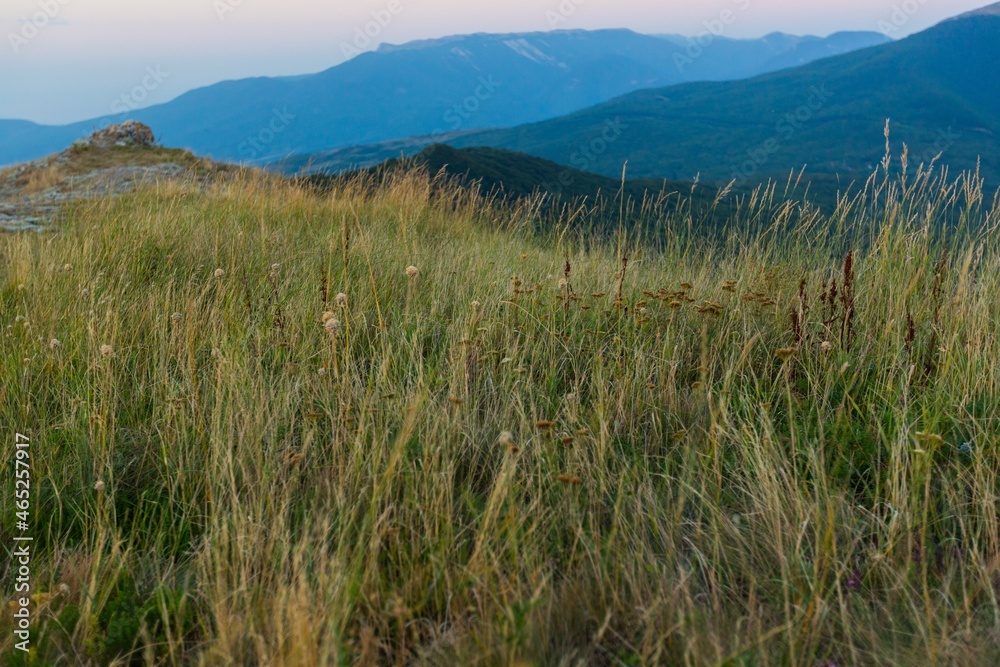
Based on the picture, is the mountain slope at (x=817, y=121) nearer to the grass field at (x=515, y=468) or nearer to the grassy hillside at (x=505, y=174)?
the grassy hillside at (x=505, y=174)

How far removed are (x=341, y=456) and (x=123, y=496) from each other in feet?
2.58

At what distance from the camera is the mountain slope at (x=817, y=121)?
12075 centimetres

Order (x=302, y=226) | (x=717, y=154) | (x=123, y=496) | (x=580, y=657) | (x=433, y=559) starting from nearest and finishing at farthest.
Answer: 1. (x=580, y=657)
2. (x=433, y=559)
3. (x=123, y=496)
4. (x=302, y=226)
5. (x=717, y=154)

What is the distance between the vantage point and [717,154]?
13338cm

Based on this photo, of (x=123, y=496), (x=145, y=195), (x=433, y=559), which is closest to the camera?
(x=433, y=559)

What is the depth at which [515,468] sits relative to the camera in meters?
1.77

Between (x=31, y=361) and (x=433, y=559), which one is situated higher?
(x=31, y=361)

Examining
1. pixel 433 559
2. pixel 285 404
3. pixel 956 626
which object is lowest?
pixel 956 626

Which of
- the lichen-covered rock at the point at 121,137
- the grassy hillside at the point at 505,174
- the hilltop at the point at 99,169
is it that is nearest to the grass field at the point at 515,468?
the hilltop at the point at 99,169

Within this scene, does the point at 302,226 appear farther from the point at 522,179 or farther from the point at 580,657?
the point at 522,179

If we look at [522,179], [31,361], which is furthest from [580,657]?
[522,179]

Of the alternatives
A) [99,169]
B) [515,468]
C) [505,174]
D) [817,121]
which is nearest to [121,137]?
[99,169]

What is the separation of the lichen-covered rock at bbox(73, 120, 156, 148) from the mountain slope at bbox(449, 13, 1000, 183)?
3898 inches

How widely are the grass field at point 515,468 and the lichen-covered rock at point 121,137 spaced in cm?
1219
